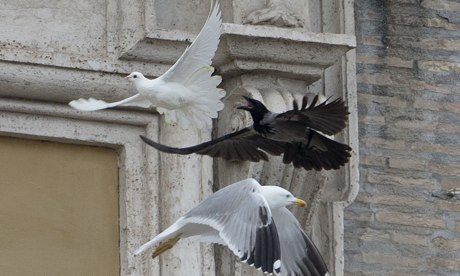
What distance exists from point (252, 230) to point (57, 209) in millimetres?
910

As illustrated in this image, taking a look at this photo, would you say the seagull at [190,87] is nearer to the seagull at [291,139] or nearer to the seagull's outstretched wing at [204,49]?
the seagull's outstretched wing at [204,49]

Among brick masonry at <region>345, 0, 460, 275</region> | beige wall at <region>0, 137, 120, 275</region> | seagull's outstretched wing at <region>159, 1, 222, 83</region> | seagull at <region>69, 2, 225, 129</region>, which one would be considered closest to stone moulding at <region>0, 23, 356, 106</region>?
beige wall at <region>0, 137, 120, 275</region>

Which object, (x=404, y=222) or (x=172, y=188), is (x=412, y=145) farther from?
(x=172, y=188)

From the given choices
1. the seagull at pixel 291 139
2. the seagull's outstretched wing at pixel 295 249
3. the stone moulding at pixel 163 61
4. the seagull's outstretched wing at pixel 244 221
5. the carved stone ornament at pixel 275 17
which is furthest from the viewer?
the carved stone ornament at pixel 275 17

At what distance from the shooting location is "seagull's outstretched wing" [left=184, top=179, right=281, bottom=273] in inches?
420

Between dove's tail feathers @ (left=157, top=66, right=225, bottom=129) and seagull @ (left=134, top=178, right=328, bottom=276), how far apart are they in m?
0.24

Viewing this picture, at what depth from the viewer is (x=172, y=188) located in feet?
37.4

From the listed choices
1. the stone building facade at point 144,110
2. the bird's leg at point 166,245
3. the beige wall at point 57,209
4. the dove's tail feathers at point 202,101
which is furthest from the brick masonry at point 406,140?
the dove's tail feathers at point 202,101

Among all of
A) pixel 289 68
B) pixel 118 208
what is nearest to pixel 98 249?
pixel 118 208

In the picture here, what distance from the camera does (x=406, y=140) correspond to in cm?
1222

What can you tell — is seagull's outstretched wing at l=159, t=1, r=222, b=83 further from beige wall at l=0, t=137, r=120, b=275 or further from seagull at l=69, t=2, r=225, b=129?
beige wall at l=0, t=137, r=120, b=275

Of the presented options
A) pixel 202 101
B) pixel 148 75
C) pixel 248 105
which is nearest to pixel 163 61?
pixel 148 75

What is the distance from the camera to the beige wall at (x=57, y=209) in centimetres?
1130

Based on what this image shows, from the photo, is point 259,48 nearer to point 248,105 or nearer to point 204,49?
point 248,105
